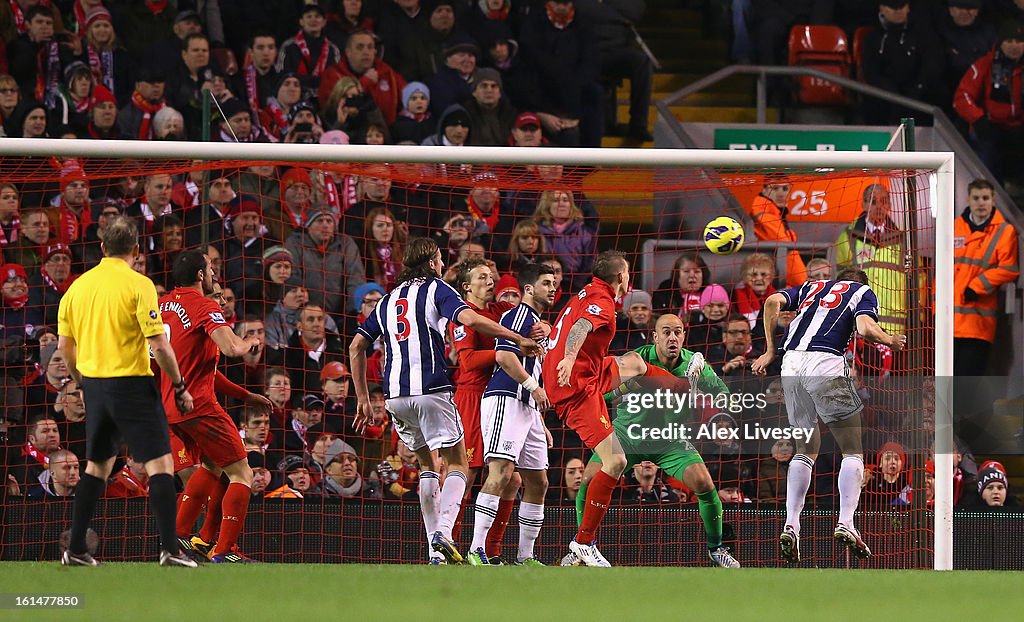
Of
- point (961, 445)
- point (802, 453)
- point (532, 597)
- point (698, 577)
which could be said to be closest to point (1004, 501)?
point (961, 445)

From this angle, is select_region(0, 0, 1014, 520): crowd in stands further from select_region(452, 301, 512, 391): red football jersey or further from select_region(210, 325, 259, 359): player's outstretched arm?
select_region(210, 325, 259, 359): player's outstretched arm

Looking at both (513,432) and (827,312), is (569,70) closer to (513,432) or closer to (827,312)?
(827,312)

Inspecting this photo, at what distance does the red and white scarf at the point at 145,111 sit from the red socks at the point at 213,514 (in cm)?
409

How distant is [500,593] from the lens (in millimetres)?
6480

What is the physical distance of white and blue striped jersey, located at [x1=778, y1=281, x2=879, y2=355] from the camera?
8.98 m

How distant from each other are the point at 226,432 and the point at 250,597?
2.16 meters

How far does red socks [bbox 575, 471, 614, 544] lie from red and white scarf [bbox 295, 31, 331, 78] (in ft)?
17.2

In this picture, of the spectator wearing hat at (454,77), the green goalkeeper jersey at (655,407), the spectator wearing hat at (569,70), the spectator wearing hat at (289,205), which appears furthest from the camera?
the spectator wearing hat at (569,70)

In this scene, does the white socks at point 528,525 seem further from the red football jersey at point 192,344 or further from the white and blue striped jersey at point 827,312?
the red football jersey at point 192,344

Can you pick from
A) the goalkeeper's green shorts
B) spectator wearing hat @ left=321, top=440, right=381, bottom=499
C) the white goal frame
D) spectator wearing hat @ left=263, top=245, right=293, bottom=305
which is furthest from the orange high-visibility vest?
spectator wearing hat @ left=263, top=245, right=293, bottom=305

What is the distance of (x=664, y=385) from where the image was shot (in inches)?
388

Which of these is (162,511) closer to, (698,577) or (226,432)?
(226,432)

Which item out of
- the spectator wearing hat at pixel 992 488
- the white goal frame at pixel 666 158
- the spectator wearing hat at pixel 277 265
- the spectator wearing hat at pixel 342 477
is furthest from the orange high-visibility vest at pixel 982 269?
the spectator wearing hat at pixel 277 265

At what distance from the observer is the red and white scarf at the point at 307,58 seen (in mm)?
12781
